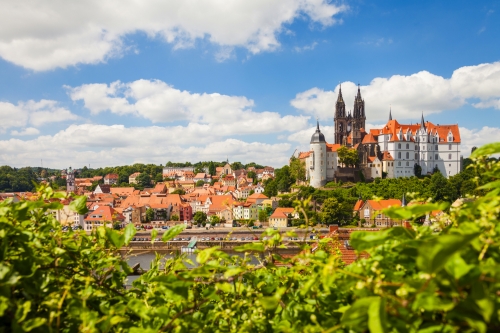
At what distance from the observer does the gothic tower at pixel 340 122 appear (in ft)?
247

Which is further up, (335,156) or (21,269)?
(335,156)

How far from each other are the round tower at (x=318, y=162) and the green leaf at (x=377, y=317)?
207 ft

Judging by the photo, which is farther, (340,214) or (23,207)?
(340,214)

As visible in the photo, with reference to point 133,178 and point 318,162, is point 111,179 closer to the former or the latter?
A: point 133,178

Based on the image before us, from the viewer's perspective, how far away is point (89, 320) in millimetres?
1340

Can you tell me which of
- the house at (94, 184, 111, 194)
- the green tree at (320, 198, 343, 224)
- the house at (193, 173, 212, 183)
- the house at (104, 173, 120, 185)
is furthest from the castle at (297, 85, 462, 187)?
the house at (104, 173, 120, 185)

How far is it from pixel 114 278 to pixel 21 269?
50 centimetres

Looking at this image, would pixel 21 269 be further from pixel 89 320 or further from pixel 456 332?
pixel 456 332

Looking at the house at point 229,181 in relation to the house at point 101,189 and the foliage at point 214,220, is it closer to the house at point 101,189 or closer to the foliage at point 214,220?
the house at point 101,189

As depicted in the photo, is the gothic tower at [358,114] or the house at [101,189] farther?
the house at [101,189]

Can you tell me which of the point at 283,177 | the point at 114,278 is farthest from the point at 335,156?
the point at 114,278

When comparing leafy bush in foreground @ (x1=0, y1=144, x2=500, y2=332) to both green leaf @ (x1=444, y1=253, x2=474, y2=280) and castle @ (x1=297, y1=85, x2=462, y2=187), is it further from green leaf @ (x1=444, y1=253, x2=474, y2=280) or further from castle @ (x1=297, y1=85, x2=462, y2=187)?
castle @ (x1=297, y1=85, x2=462, y2=187)

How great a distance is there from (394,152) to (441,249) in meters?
68.1

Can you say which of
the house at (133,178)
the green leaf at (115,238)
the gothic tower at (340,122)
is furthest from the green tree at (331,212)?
the house at (133,178)
